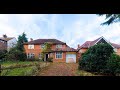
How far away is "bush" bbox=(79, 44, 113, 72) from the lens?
934 cm

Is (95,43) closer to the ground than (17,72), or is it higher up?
higher up

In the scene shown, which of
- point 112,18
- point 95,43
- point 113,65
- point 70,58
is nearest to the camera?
point 112,18

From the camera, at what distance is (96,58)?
9539 mm

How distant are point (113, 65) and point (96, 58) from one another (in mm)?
826

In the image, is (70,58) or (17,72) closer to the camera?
(17,72)

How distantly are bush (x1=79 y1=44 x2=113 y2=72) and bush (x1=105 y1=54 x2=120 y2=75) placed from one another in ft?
0.71

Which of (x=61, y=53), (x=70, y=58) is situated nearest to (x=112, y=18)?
(x=70, y=58)

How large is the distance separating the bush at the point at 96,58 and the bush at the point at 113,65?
215mm

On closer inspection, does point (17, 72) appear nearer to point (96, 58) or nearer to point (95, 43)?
point (96, 58)

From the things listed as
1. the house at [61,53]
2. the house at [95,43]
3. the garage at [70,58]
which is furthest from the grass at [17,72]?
the garage at [70,58]

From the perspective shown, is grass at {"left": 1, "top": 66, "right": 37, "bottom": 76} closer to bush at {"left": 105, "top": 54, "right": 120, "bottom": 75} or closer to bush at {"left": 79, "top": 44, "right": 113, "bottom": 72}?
bush at {"left": 79, "top": 44, "right": 113, "bottom": 72}
